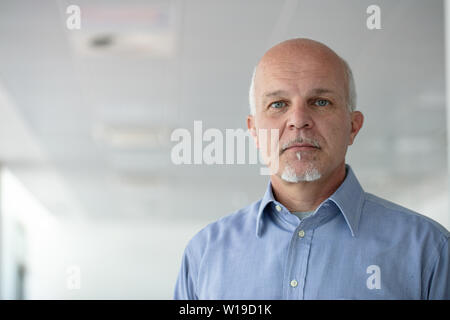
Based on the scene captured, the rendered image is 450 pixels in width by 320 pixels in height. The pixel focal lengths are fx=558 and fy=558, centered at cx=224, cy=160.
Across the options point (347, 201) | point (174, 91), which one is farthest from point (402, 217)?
point (174, 91)

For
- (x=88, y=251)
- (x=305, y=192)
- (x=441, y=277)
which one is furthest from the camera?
(x=88, y=251)

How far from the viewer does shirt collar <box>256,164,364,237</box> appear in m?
1.05

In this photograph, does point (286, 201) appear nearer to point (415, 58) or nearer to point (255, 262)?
point (255, 262)

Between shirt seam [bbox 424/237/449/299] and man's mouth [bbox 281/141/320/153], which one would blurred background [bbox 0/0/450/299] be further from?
shirt seam [bbox 424/237/449/299]

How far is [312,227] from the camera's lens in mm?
1053

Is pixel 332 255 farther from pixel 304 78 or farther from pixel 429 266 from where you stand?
pixel 304 78

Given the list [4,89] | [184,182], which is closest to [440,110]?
[184,182]

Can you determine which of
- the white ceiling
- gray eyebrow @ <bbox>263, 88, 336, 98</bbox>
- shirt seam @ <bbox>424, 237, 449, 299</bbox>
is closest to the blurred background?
the white ceiling

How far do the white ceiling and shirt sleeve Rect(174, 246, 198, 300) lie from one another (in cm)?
44

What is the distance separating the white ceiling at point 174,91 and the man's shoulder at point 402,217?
47 cm

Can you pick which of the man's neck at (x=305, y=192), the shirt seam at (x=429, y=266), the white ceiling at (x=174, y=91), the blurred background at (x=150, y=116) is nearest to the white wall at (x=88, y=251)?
the blurred background at (x=150, y=116)

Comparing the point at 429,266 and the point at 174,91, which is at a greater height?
the point at 174,91

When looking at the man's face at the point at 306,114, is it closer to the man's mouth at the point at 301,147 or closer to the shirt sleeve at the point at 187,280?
the man's mouth at the point at 301,147

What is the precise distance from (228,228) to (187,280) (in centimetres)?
14
